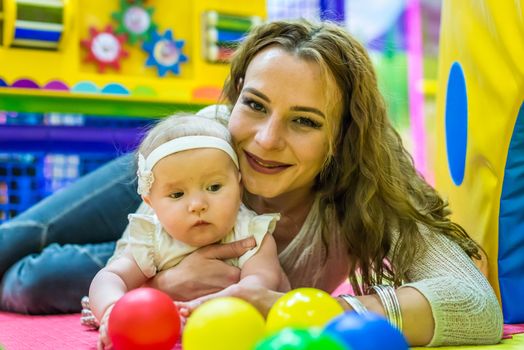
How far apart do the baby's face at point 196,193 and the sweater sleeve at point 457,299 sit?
36 centimetres

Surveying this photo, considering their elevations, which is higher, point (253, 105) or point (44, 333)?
point (253, 105)

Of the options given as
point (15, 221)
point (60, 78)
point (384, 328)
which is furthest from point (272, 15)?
point (384, 328)

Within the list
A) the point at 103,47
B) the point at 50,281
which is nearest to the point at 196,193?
the point at 50,281

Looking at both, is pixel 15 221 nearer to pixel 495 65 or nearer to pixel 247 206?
pixel 247 206

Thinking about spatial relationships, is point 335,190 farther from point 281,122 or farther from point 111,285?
point 111,285

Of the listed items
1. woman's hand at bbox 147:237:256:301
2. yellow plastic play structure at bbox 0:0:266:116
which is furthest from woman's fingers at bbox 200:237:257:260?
yellow plastic play structure at bbox 0:0:266:116

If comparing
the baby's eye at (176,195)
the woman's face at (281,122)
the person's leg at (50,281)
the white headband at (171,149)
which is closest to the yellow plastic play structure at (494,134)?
the woman's face at (281,122)

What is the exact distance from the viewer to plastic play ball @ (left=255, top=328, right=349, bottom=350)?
65 centimetres

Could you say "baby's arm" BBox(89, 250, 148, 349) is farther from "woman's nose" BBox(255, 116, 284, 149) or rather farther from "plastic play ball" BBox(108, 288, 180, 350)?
"woman's nose" BBox(255, 116, 284, 149)

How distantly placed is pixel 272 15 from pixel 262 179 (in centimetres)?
205

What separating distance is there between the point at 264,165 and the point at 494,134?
1.68ft

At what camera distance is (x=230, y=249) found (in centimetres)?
128

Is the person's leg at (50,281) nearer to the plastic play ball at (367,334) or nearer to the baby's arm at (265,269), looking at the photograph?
the baby's arm at (265,269)

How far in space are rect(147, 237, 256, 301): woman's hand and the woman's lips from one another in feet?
0.46
